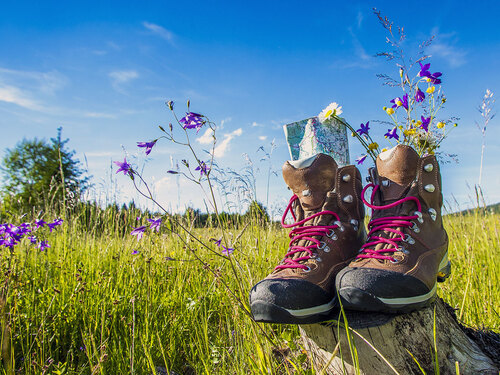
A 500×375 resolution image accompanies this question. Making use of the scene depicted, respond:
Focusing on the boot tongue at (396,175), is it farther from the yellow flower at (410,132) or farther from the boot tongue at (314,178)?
the yellow flower at (410,132)

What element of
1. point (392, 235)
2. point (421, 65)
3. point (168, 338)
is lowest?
point (168, 338)

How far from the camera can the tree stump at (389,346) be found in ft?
4.36

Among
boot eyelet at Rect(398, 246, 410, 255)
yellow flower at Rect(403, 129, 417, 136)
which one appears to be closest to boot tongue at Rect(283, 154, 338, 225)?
boot eyelet at Rect(398, 246, 410, 255)

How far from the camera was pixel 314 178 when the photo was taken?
158cm

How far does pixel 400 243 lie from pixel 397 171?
0.31 meters

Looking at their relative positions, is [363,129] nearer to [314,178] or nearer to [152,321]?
[314,178]

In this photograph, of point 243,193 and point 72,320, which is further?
point 243,193

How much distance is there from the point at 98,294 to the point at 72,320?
225 millimetres

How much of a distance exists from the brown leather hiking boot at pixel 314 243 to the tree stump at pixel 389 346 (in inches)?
4.4

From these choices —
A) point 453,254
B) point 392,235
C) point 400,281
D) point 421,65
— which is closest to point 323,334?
point 400,281

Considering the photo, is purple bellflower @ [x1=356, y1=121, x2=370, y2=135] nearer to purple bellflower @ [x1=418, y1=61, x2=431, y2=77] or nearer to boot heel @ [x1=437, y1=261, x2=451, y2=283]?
purple bellflower @ [x1=418, y1=61, x2=431, y2=77]

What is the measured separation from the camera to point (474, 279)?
2.94m

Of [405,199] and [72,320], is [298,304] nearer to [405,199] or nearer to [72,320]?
[405,199]

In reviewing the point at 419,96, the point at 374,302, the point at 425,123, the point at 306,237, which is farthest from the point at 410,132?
the point at 374,302
